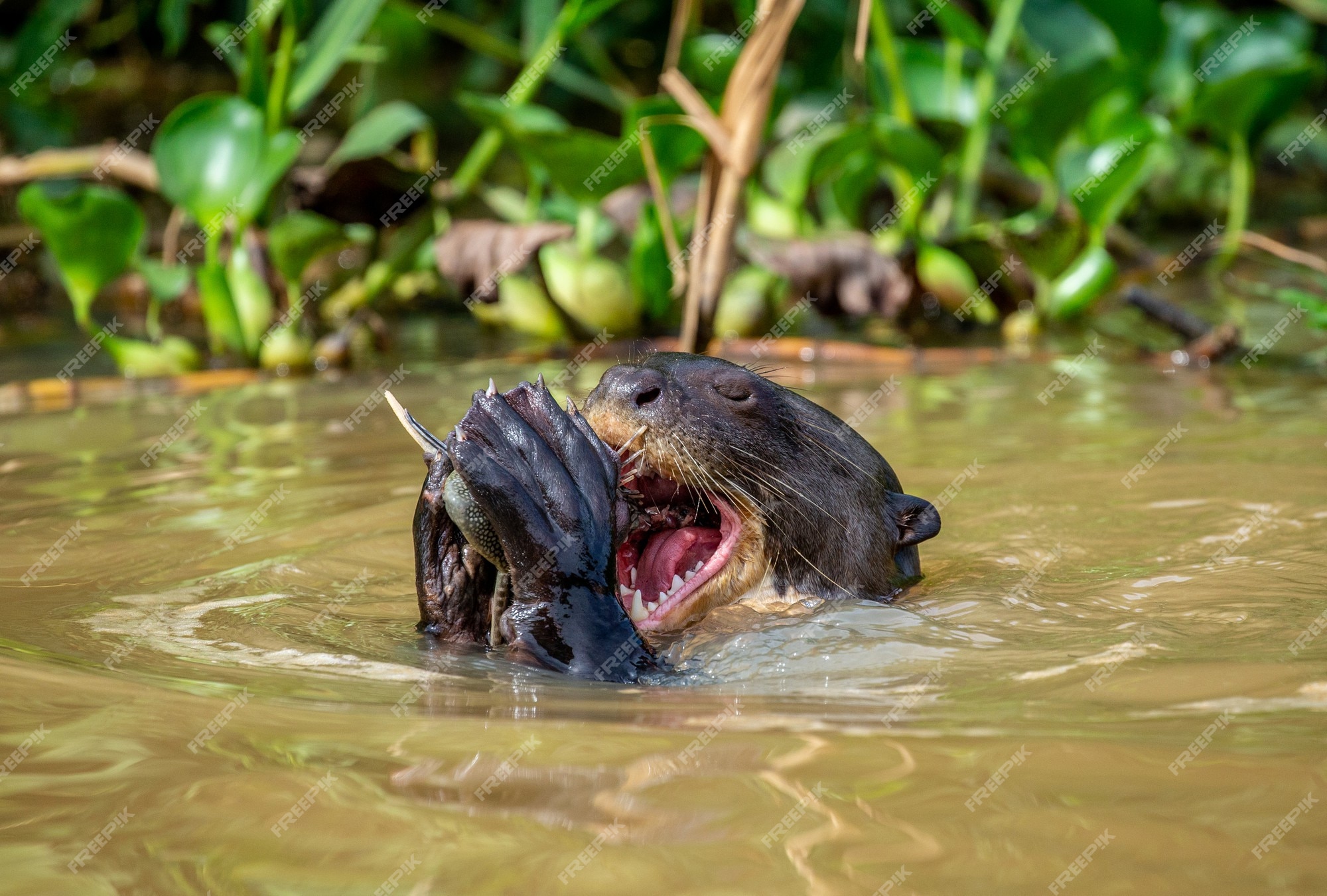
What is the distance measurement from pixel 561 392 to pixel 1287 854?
390 centimetres

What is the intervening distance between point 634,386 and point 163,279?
384 centimetres

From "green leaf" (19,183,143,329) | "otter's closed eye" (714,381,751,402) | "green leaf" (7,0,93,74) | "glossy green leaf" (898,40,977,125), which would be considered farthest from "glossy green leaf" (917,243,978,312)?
"green leaf" (7,0,93,74)

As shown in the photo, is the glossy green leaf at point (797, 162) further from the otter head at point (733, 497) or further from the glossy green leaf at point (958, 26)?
the otter head at point (733, 497)

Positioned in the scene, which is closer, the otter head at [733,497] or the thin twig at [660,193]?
the otter head at [733,497]

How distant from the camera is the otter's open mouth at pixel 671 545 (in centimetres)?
302

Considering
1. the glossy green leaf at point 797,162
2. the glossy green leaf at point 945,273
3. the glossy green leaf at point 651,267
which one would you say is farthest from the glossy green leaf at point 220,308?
the glossy green leaf at point 945,273

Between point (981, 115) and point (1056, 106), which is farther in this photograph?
point (981, 115)

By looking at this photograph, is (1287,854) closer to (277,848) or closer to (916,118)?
(277,848)

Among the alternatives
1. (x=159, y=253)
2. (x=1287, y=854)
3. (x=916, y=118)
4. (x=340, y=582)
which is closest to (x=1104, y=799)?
(x=1287, y=854)

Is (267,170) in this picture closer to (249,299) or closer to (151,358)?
(249,299)

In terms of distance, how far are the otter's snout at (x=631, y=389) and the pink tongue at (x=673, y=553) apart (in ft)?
1.12

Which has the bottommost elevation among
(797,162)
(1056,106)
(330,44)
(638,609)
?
(638,609)

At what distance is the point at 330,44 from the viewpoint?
6516 millimetres

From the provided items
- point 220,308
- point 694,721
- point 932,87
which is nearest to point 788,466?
point 694,721
